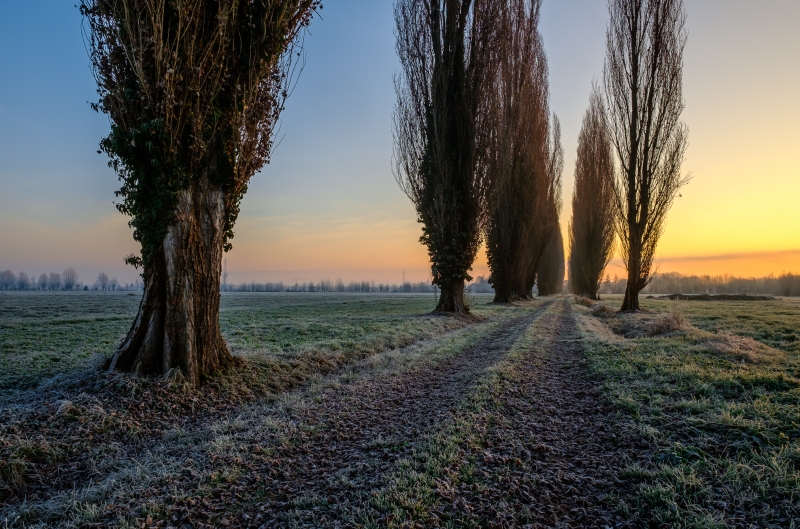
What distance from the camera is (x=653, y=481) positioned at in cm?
299

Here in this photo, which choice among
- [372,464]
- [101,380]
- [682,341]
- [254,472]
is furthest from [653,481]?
[682,341]

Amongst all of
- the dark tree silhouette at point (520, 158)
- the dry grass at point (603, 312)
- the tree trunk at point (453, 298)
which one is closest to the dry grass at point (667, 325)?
the dry grass at point (603, 312)

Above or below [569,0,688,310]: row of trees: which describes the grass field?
below

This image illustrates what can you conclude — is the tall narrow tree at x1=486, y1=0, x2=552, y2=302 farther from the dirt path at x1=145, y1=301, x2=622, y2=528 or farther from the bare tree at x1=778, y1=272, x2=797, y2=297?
the bare tree at x1=778, y1=272, x2=797, y2=297

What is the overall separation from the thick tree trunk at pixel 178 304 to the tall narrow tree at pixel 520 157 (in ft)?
53.2

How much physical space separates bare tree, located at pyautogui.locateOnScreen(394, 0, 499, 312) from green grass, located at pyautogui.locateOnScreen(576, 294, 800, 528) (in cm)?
1078

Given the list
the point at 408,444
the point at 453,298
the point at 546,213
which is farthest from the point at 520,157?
the point at 408,444

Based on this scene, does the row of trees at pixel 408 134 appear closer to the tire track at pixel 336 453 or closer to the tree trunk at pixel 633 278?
the tree trunk at pixel 633 278

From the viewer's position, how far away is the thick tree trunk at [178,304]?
567 centimetres

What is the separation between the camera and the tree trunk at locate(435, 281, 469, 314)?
57.1 feet

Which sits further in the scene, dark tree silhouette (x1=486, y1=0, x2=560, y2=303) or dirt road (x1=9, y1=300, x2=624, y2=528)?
dark tree silhouette (x1=486, y1=0, x2=560, y2=303)

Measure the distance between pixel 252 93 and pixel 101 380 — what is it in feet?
16.0

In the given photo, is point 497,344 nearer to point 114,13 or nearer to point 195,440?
point 195,440

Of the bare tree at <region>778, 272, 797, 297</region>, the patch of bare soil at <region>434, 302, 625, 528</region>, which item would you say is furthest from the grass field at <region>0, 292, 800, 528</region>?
the bare tree at <region>778, 272, 797, 297</region>
